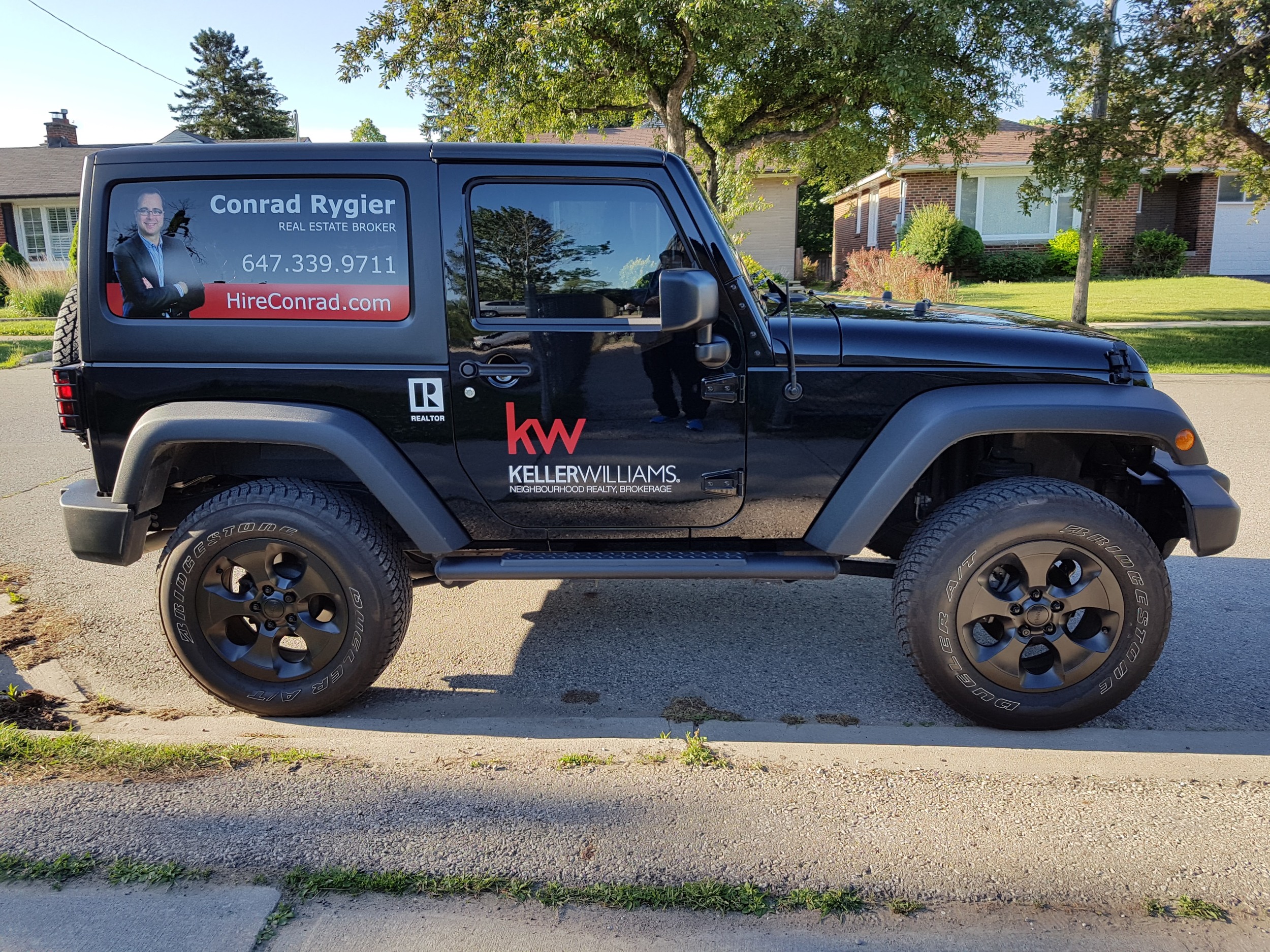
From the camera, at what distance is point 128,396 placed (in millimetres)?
3396

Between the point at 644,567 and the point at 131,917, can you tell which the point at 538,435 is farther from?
the point at 131,917

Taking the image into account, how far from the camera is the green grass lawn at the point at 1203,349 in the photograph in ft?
40.7

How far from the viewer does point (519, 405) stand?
3.39 m

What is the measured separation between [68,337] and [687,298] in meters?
2.38

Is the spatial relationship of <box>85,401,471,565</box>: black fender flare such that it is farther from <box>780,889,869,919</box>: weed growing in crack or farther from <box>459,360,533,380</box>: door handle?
<box>780,889,869,919</box>: weed growing in crack

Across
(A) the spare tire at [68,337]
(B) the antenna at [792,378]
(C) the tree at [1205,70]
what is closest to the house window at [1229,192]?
(C) the tree at [1205,70]

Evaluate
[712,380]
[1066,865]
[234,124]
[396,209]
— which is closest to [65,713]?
[396,209]

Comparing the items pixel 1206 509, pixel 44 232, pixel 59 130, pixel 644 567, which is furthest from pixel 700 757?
pixel 59 130

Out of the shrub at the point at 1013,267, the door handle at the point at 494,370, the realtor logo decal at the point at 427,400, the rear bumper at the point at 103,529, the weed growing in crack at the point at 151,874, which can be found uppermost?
the shrub at the point at 1013,267

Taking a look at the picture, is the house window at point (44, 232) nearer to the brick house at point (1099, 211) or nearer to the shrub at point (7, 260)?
the shrub at point (7, 260)

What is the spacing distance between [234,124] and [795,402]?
5413 centimetres

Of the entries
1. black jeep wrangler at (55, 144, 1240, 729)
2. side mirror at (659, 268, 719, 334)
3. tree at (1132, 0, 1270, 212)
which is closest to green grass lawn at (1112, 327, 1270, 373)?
tree at (1132, 0, 1270, 212)

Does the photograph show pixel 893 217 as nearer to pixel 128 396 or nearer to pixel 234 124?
pixel 128 396

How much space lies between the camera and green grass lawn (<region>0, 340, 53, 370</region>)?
15.3 metres
